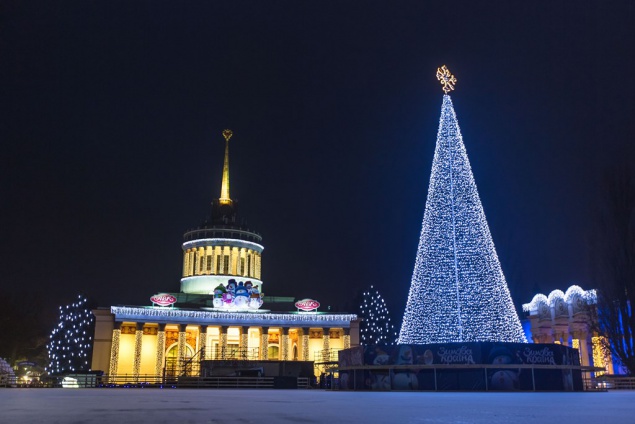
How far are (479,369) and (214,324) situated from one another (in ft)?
146

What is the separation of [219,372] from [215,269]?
3096cm

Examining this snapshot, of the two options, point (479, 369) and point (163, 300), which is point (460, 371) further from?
point (163, 300)

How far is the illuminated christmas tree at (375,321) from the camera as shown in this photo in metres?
99.5

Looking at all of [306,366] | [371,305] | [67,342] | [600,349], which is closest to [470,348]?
[306,366]

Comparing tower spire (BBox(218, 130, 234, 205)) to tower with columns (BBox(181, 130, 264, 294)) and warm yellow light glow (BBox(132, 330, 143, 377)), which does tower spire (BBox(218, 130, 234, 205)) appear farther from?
warm yellow light glow (BBox(132, 330, 143, 377))

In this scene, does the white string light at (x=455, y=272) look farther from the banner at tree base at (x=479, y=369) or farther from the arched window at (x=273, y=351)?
the arched window at (x=273, y=351)

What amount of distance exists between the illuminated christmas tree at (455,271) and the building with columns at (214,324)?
3088 centimetres

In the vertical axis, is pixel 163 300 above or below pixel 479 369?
above

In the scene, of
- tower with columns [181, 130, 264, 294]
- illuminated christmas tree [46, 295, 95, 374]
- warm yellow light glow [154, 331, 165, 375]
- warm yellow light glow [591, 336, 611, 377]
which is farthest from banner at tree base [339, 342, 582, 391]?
illuminated christmas tree [46, 295, 95, 374]

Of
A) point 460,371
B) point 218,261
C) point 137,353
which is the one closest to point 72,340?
point 137,353

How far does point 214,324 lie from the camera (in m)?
65.8

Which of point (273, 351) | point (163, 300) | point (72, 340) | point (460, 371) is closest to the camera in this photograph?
point (460, 371)

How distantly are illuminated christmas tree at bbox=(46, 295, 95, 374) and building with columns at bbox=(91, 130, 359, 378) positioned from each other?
56.3ft

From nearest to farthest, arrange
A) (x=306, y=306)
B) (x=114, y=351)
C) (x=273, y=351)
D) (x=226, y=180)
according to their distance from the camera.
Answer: (x=114, y=351) → (x=306, y=306) → (x=273, y=351) → (x=226, y=180)
